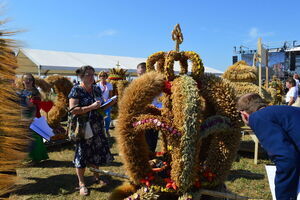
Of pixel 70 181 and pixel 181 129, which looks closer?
pixel 181 129

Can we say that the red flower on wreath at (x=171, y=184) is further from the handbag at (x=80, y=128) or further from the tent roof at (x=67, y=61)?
→ the tent roof at (x=67, y=61)

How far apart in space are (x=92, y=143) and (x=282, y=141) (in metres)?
2.85

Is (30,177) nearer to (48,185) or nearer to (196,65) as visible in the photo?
(48,185)

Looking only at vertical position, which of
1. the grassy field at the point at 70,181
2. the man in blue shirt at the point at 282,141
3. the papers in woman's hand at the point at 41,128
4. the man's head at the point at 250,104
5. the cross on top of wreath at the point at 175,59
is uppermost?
the cross on top of wreath at the point at 175,59

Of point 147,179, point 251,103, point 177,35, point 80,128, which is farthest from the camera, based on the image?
point 80,128

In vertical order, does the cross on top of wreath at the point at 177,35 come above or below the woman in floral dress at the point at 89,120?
above

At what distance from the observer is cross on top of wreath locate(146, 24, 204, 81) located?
2660 mm

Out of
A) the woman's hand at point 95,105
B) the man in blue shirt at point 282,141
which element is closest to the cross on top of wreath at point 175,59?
the man in blue shirt at point 282,141

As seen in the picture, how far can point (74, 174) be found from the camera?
4836 millimetres

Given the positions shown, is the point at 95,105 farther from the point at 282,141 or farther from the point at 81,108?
the point at 282,141

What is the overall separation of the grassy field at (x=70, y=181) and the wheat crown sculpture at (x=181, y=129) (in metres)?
0.77

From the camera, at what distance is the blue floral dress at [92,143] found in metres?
3.70

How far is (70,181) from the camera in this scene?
4461mm

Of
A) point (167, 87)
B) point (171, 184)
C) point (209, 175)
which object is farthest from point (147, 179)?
point (167, 87)
